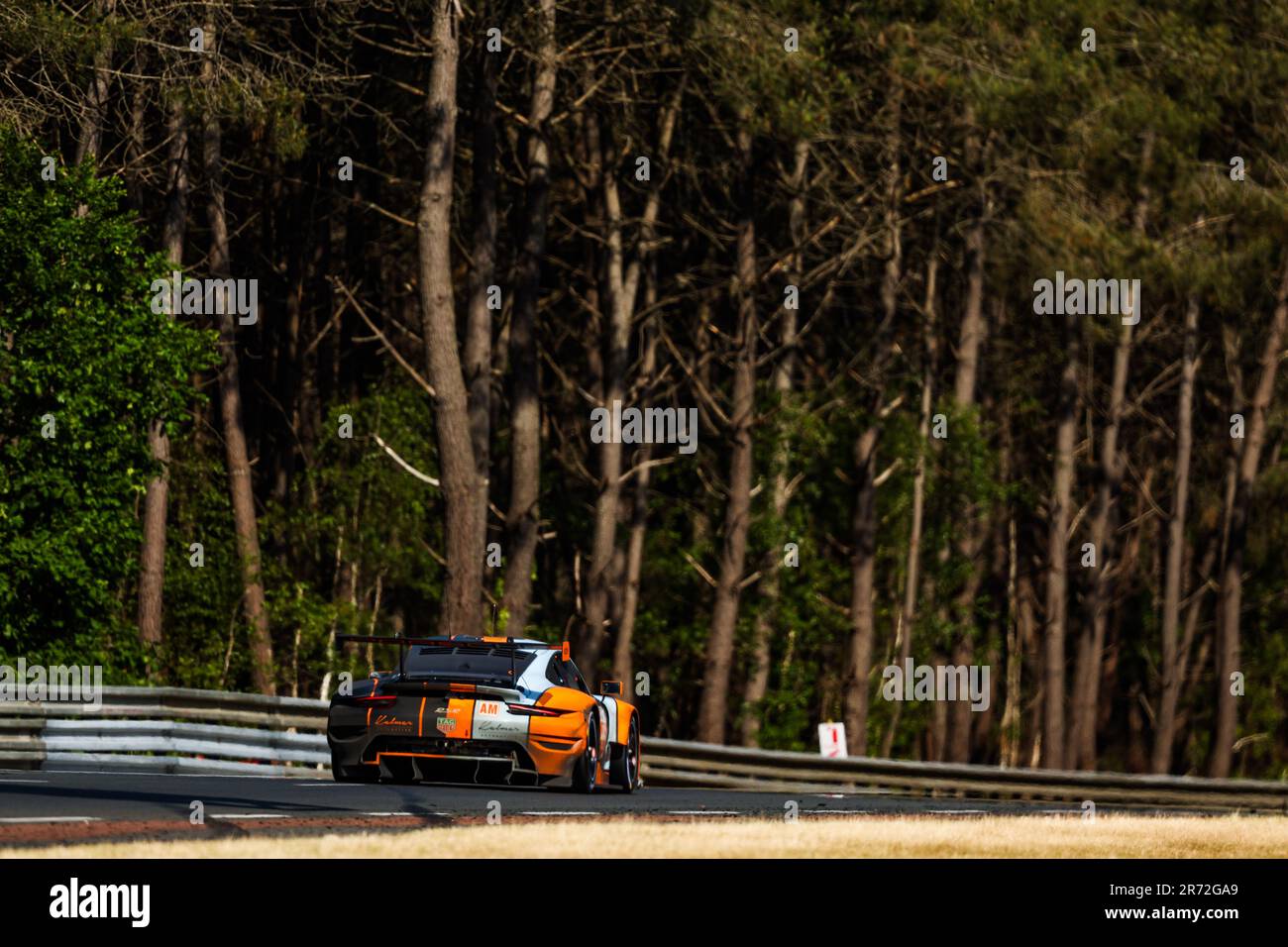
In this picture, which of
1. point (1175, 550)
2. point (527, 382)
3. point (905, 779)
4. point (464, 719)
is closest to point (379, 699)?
point (464, 719)

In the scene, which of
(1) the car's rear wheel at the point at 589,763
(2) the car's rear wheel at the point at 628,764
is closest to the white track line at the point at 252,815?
(1) the car's rear wheel at the point at 589,763

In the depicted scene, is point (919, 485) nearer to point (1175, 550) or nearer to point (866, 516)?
point (866, 516)

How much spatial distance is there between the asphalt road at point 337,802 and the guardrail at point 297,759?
5.94 feet

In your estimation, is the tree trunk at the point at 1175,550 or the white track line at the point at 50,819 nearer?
the white track line at the point at 50,819

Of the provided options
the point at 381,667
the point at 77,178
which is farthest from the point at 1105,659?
the point at 77,178

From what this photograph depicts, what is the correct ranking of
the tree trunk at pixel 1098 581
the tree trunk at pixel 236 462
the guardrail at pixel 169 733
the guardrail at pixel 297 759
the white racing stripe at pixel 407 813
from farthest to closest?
the tree trunk at pixel 1098 581
the tree trunk at pixel 236 462
the guardrail at pixel 297 759
the guardrail at pixel 169 733
the white racing stripe at pixel 407 813

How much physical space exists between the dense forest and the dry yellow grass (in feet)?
33.9

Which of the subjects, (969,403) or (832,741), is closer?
(832,741)

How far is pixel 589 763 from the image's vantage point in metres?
19.0

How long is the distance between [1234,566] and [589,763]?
34.4m

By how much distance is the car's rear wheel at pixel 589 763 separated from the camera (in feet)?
61.5

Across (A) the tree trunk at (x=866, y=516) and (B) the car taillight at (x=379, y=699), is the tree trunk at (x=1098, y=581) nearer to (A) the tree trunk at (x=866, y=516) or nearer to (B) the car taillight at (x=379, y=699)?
(A) the tree trunk at (x=866, y=516)

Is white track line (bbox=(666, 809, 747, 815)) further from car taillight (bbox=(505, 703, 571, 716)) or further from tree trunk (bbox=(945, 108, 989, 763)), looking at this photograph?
tree trunk (bbox=(945, 108, 989, 763))

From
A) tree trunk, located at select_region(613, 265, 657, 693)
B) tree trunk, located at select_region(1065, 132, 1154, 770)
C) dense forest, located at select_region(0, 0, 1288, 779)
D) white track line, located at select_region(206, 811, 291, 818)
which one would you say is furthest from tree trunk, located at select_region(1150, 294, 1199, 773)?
white track line, located at select_region(206, 811, 291, 818)
